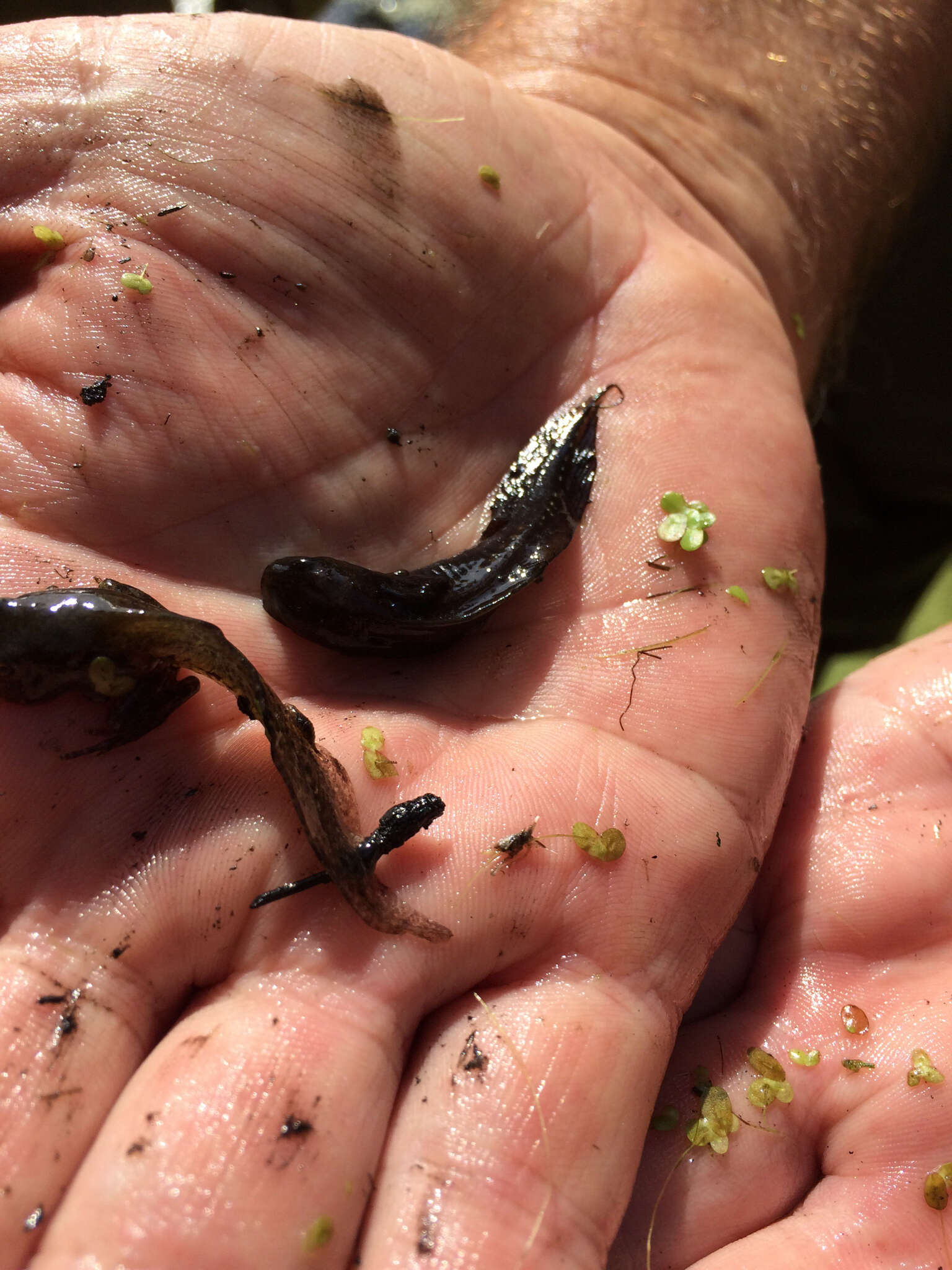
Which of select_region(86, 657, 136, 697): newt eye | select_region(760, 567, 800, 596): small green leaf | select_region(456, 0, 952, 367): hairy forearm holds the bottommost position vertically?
select_region(86, 657, 136, 697): newt eye

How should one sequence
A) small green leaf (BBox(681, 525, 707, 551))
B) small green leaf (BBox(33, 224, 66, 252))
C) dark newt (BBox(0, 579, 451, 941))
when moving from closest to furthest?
1. dark newt (BBox(0, 579, 451, 941))
2. small green leaf (BBox(33, 224, 66, 252))
3. small green leaf (BBox(681, 525, 707, 551))

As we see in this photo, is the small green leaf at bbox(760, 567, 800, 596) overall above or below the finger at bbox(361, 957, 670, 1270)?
above

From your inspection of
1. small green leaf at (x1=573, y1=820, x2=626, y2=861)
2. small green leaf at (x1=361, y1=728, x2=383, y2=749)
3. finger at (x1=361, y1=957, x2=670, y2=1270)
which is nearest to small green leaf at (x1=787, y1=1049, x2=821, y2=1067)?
finger at (x1=361, y1=957, x2=670, y2=1270)

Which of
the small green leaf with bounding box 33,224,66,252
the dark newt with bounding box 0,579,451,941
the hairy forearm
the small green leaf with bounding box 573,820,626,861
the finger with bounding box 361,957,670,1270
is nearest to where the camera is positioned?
the finger with bounding box 361,957,670,1270

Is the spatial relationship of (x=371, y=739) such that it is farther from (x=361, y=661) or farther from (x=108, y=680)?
(x=108, y=680)

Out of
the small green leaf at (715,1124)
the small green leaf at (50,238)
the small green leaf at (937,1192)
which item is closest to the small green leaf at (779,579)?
the small green leaf at (715,1124)

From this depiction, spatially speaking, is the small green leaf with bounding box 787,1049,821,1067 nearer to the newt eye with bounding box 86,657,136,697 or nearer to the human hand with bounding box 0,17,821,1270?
the human hand with bounding box 0,17,821,1270
